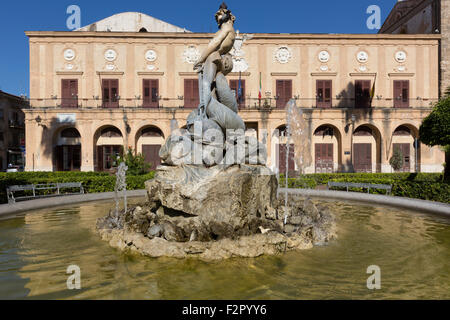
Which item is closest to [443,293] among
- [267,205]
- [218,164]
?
[267,205]

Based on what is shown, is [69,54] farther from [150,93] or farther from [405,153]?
[405,153]

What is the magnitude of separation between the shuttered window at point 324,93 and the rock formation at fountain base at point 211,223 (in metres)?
19.3

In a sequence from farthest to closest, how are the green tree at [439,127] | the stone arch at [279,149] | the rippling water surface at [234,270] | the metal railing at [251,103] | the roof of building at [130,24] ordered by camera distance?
1. the roof of building at [130,24]
2. the stone arch at [279,149]
3. the metal railing at [251,103]
4. the green tree at [439,127]
5. the rippling water surface at [234,270]

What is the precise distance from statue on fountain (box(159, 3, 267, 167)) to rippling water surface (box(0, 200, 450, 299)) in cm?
213

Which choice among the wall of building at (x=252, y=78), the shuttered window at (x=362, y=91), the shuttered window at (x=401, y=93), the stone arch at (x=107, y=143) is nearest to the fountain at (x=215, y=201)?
the wall of building at (x=252, y=78)

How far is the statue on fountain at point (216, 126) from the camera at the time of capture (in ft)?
18.4

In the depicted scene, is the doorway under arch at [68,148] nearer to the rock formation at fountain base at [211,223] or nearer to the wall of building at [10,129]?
the wall of building at [10,129]

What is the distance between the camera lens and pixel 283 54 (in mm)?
23000

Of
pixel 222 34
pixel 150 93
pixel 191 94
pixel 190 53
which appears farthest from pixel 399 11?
pixel 222 34

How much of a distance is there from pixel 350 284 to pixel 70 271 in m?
3.59

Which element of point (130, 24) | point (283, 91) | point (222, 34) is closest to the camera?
point (222, 34)

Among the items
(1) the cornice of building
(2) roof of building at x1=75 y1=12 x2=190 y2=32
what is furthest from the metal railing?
(2) roof of building at x1=75 y1=12 x2=190 y2=32

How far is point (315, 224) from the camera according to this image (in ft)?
18.0

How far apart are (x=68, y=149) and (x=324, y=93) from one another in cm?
2168
